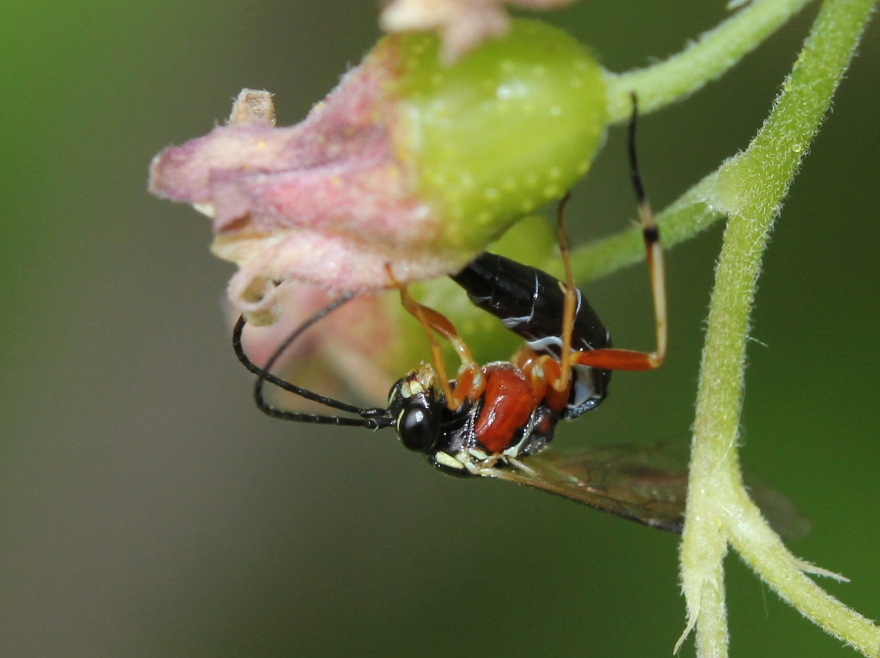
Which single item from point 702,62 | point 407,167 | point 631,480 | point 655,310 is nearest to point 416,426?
point 631,480

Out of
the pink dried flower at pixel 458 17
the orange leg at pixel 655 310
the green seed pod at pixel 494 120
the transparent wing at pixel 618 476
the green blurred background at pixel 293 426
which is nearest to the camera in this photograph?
the pink dried flower at pixel 458 17

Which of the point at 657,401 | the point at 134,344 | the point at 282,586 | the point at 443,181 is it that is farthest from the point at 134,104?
the point at 443,181

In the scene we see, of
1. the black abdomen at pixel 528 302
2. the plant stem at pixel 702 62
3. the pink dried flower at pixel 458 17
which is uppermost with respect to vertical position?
the plant stem at pixel 702 62

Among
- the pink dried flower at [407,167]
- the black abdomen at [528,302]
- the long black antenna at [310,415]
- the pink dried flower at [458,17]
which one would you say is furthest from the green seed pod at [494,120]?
the long black antenna at [310,415]

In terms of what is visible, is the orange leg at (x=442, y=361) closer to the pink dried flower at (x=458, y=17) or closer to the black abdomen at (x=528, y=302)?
the black abdomen at (x=528, y=302)

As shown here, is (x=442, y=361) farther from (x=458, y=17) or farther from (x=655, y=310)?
(x=458, y=17)

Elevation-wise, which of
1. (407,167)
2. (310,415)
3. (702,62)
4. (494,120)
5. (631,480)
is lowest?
(310,415)

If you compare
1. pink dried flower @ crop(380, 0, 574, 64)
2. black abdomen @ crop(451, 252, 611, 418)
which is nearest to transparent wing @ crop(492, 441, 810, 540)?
black abdomen @ crop(451, 252, 611, 418)
